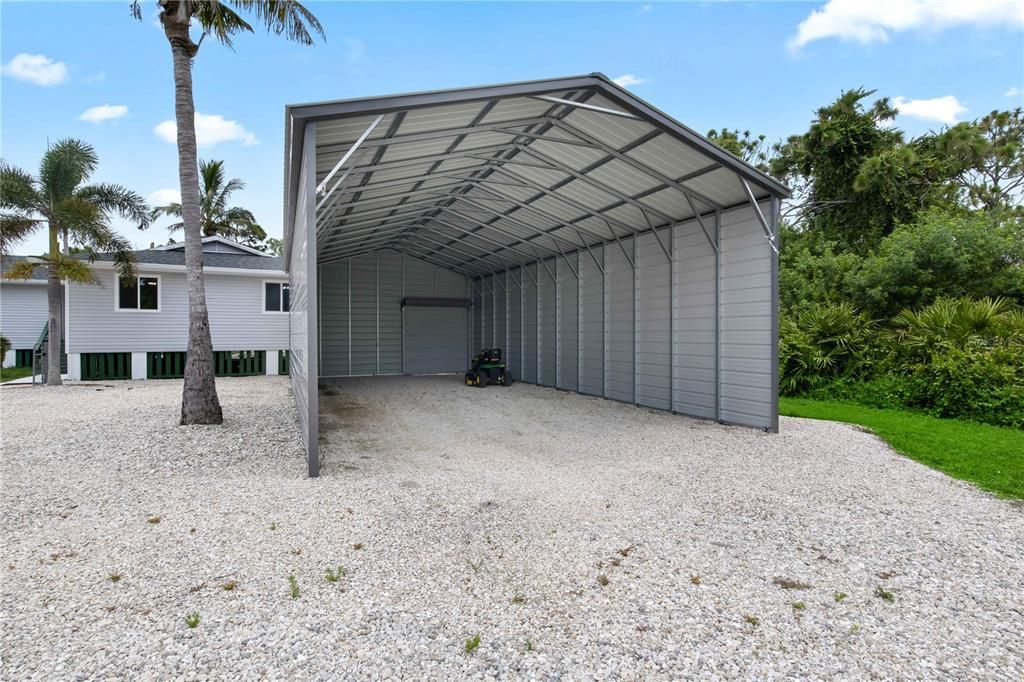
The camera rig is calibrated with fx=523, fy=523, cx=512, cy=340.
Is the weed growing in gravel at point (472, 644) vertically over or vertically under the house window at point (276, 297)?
under

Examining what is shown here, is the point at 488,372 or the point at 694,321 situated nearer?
the point at 694,321

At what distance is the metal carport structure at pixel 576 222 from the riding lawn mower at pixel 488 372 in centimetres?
91

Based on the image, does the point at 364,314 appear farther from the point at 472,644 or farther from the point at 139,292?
the point at 472,644

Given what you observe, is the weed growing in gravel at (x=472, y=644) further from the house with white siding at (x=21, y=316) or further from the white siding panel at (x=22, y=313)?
the white siding panel at (x=22, y=313)

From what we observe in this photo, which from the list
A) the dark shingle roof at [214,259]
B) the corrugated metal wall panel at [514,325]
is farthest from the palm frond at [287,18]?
the corrugated metal wall panel at [514,325]

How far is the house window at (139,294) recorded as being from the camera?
13.4 m

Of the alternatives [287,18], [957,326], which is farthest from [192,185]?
[957,326]

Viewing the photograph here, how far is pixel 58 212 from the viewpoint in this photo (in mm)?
11375

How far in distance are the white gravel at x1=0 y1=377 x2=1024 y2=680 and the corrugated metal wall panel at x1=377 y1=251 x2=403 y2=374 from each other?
11284 millimetres

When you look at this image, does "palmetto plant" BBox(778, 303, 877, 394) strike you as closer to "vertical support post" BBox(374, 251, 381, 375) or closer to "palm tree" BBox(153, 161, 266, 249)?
"vertical support post" BBox(374, 251, 381, 375)

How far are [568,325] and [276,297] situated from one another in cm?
880

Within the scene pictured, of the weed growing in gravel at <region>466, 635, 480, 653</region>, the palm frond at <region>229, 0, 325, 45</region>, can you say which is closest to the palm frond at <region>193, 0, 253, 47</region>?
the palm frond at <region>229, 0, 325, 45</region>

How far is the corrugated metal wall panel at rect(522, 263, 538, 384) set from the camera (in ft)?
47.2

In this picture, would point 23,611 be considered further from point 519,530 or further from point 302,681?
point 519,530
